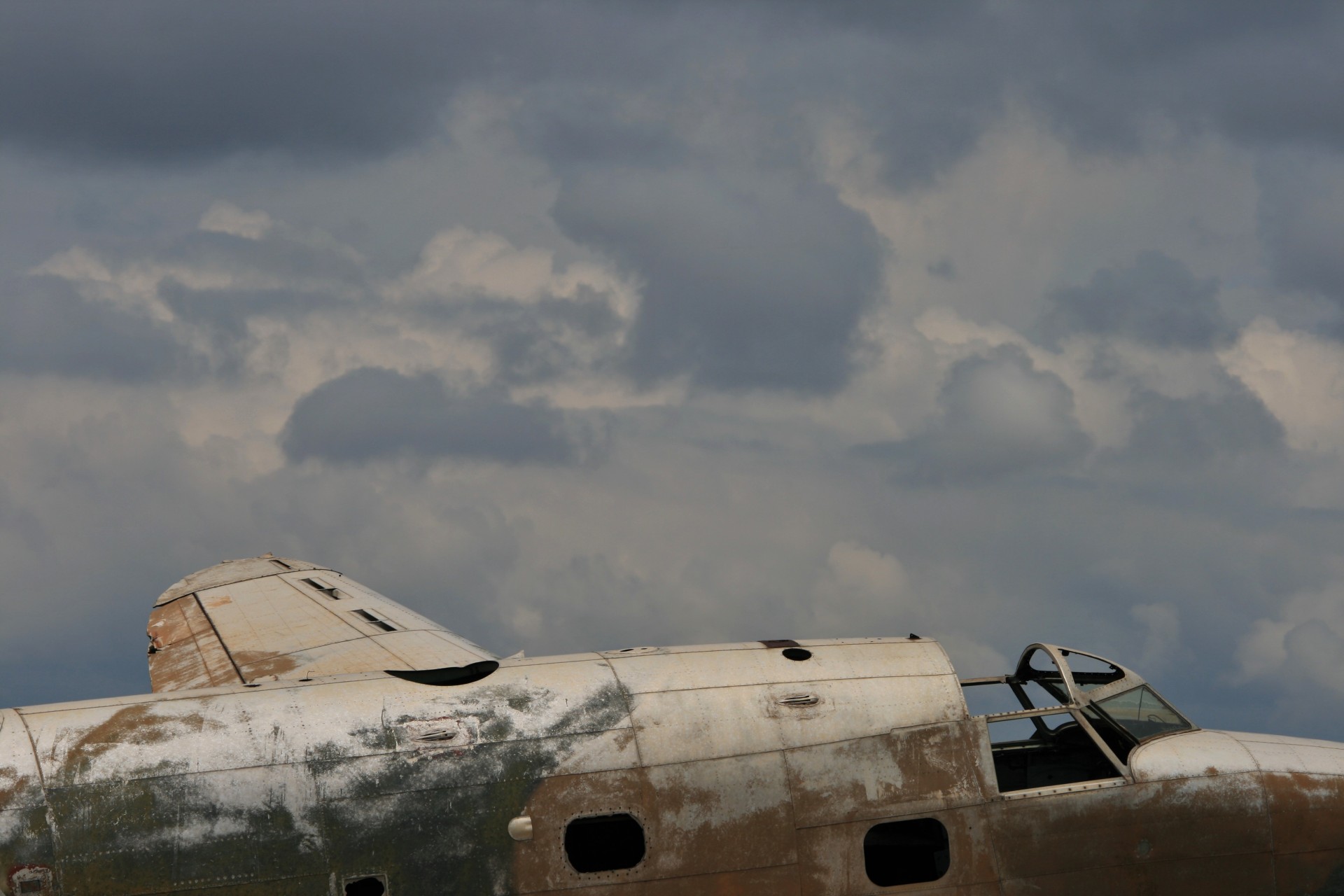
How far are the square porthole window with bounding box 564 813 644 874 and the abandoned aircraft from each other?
3cm

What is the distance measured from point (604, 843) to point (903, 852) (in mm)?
4608

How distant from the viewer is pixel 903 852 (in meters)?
19.1

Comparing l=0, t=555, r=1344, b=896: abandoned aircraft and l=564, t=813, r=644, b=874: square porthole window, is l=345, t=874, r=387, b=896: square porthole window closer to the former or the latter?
l=0, t=555, r=1344, b=896: abandoned aircraft

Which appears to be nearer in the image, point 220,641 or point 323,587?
point 220,641

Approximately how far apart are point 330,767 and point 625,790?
3.93 m

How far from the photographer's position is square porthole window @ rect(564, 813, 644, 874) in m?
17.3

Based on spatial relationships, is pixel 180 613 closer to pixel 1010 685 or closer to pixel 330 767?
pixel 330 767

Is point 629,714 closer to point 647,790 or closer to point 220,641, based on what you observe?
point 647,790

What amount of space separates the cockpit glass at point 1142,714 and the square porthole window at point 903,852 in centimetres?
325

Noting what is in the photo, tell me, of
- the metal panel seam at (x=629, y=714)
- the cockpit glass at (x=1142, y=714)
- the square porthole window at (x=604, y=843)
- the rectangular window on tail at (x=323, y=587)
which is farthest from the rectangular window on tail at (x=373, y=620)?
the cockpit glass at (x=1142, y=714)

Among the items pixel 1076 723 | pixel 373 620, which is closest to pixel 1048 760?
pixel 1076 723

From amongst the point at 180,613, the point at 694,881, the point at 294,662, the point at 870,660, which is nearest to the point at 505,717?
the point at 694,881

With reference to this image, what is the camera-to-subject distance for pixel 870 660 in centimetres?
1895

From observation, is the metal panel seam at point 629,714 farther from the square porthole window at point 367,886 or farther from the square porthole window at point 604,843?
the square porthole window at point 367,886
